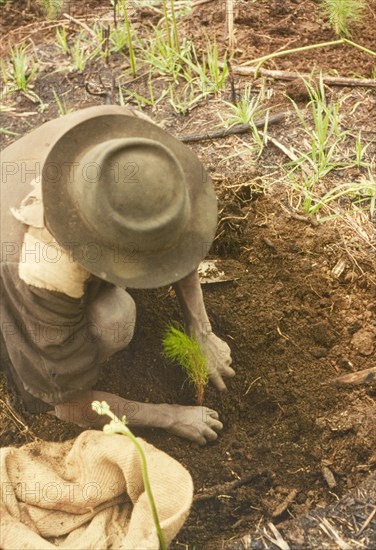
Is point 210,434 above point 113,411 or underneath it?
underneath

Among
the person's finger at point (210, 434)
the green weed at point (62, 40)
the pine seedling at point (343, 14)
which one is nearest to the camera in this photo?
the person's finger at point (210, 434)

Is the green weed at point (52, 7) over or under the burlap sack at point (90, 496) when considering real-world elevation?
over

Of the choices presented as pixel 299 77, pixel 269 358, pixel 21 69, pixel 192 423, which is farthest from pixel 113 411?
pixel 21 69

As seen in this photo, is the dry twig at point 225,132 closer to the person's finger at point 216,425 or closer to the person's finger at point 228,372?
the person's finger at point 228,372

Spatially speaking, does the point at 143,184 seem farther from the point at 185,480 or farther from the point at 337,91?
the point at 337,91

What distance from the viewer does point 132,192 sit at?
2094 millimetres

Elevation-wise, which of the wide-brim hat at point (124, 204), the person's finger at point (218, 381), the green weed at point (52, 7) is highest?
the wide-brim hat at point (124, 204)

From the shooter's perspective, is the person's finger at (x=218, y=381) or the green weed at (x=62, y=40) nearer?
the person's finger at (x=218, y=381)

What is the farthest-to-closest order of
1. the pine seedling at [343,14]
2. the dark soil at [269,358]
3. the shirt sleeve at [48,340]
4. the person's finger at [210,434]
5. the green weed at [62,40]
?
1. the green weed at [62,40]
2. the pine seedling at [343,14]
3. the person's finger at [210,434]
4. the dark soil at [269,358]
5. the shirt sleeve at [48,340]

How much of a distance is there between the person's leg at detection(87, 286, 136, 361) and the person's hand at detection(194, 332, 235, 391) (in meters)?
0.30

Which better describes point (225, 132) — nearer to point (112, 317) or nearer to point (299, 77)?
point (299, 77)

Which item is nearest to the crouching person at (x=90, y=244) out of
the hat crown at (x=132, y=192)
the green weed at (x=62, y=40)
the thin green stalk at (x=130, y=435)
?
the hat crown at (x=132, y=192)

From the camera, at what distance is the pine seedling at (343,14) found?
413 cm

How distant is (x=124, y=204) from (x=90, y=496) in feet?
3.23
